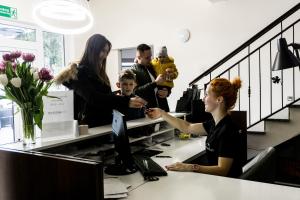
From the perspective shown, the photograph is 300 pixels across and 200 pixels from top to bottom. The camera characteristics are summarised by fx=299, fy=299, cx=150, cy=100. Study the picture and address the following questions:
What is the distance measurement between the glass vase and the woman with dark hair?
1.07 feet

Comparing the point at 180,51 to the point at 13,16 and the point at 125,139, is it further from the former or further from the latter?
the point at 125,139

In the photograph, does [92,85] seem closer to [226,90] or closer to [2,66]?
[2,66]

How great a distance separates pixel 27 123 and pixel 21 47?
4006 mm

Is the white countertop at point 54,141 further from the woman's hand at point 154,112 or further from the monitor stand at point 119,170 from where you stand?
the woman's hand at point 154,112

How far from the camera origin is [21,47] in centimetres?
521

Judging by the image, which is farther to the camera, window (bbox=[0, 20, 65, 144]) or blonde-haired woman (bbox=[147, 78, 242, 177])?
window (bbox=[0, 20, 65, 144])

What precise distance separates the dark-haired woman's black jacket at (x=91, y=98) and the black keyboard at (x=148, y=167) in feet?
1.41

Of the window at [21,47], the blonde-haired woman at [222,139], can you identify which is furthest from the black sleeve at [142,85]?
the window at [21,47]

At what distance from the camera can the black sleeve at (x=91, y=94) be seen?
2061 mm

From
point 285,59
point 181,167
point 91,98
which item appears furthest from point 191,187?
point 285,59

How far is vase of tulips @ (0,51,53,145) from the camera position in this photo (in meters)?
1.62

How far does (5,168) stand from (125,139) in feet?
2.04

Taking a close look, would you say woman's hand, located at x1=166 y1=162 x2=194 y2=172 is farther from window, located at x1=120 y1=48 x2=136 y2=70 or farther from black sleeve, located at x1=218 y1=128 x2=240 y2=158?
window, located at x1=120 y1=48 x2=136 y2=70

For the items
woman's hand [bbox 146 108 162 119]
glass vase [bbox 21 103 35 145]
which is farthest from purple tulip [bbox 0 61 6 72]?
woman's hand [bbox 146 108 162 119]
